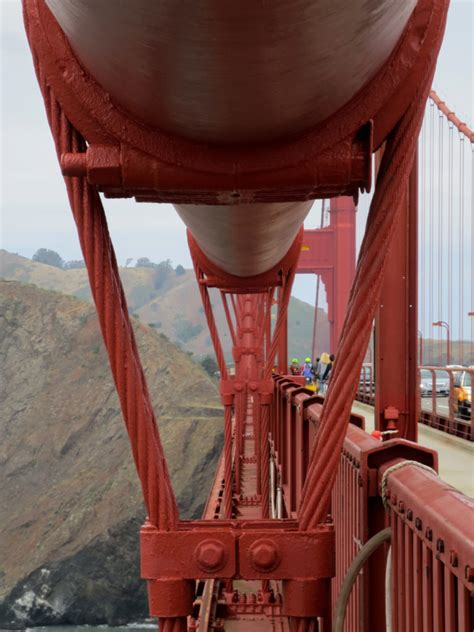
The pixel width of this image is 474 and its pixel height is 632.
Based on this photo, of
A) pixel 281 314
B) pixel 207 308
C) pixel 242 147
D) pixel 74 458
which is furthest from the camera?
pixel 74 458

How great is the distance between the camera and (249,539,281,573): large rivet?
4.73ft

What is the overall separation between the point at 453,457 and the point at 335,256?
56.8ft

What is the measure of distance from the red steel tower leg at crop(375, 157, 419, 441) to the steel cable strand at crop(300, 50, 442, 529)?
2828 mm

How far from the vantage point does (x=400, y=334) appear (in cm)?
424

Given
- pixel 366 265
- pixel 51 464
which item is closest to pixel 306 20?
pixel 366 265

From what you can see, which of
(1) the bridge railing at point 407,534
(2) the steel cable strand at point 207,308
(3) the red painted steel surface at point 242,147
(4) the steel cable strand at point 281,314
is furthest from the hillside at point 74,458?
(3) the red painted steel surface at point 242,147

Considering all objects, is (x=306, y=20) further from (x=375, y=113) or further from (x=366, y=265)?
(x=366, y=265)

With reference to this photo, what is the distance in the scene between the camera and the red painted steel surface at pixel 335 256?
23.8 m

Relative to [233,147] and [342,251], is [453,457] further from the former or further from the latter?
[342,251]

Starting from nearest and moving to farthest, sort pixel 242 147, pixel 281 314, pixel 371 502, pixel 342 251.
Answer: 1. pixel 242 147
2. pixel 371 502
3. pixel 281 314
4. pixel 342 251

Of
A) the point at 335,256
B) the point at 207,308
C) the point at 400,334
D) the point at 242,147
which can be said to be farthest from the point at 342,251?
the point at 242,147

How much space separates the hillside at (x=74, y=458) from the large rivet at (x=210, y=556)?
38799mm

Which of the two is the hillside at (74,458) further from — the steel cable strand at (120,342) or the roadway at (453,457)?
the steel cable strand at (120,342)

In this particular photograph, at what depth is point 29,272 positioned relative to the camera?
118125 mm
